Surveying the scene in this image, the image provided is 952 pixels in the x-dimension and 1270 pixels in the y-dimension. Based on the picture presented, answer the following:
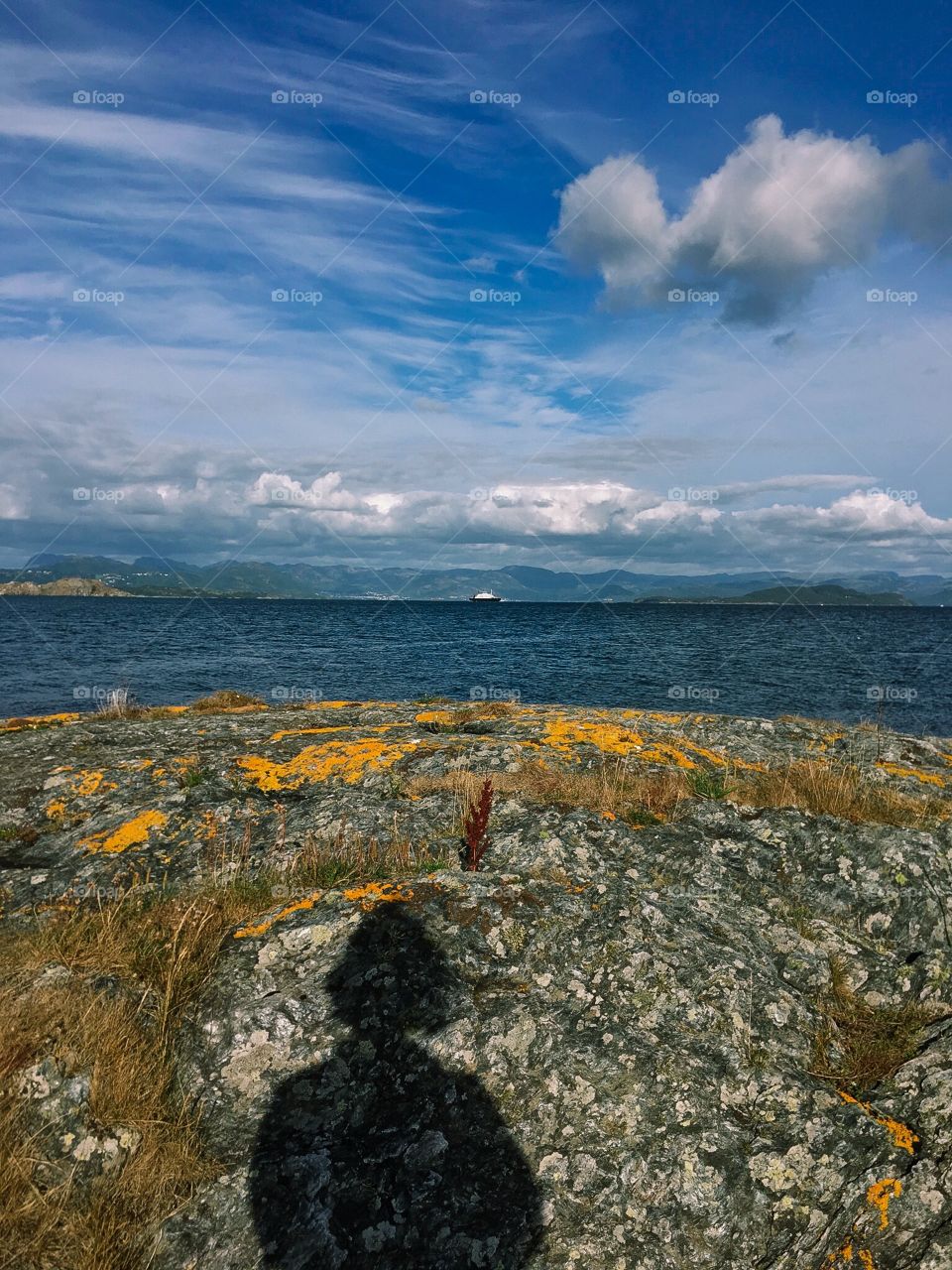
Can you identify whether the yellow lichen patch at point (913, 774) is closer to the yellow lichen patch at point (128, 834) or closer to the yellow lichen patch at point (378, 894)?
the yellow lichen patch at point (378, 894)

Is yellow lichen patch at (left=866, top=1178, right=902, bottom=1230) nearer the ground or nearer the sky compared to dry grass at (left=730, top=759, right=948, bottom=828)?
nearer the ground

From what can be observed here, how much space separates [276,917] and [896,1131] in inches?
171

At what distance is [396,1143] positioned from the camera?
388cm

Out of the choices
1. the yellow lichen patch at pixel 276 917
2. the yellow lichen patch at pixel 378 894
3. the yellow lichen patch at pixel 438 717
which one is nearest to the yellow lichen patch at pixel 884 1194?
the yellow lichen patch at pixel 378 894

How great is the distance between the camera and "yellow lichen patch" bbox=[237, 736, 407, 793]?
372 inches

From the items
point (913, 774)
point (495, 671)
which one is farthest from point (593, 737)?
point (495, 671)

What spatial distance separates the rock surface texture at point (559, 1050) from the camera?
11.6 ft

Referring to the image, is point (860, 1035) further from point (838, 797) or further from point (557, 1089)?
point (838, 797)

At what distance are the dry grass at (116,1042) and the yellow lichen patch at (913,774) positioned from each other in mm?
9122

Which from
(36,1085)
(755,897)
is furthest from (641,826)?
(36,1085)

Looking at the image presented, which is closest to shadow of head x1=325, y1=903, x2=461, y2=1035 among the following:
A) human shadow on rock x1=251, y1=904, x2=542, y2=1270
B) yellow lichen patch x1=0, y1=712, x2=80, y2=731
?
human shadow on rock x1=251, y1=904, x2=542, y2=1270

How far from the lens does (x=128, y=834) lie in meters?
7.44

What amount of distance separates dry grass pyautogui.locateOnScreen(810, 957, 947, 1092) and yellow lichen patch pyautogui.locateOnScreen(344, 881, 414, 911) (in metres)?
3.14

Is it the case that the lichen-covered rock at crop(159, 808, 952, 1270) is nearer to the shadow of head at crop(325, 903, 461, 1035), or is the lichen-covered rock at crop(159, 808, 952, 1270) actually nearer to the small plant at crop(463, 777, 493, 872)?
the shadow of head at crop(325, 903, 461, 1035)
